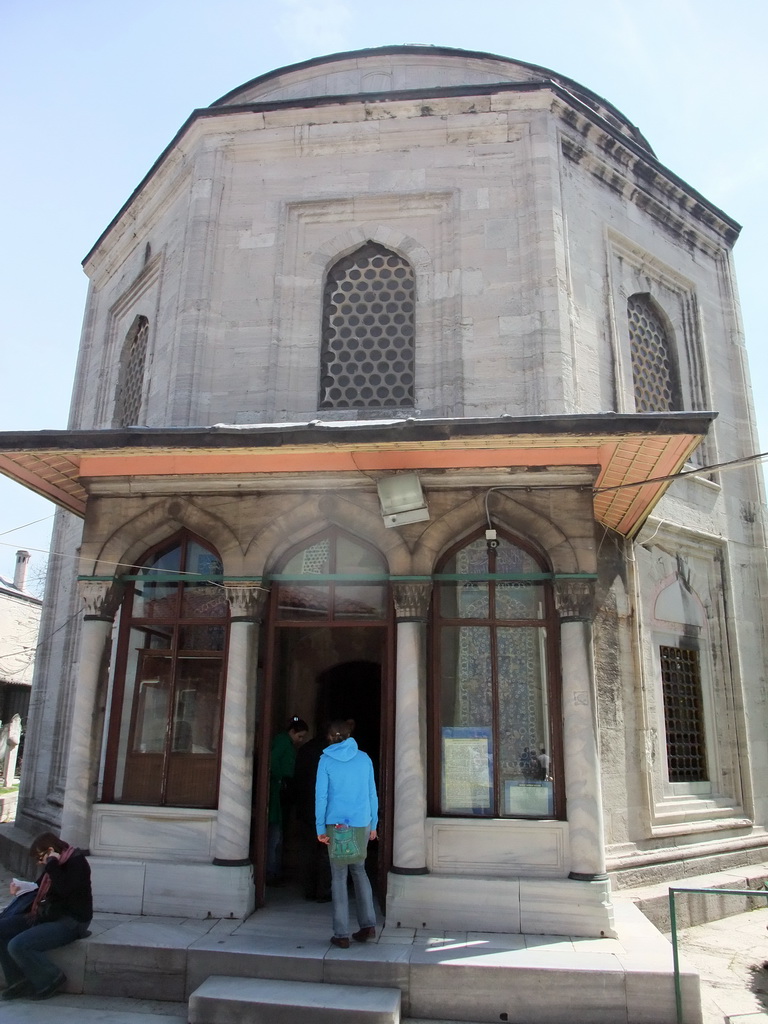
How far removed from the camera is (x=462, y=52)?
10.7 metres

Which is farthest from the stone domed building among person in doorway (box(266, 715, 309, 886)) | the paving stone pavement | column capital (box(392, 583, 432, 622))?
the paving stone pavement

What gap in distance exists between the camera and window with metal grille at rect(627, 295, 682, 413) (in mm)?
10086

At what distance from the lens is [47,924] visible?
5.62m

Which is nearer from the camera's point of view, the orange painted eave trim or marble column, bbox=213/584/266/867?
marble column, bbox=213/584/266/867

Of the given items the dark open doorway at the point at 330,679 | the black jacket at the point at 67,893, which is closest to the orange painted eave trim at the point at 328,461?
the dark open doorway at the point at 330,679

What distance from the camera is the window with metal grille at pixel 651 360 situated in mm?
10086

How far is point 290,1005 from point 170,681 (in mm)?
3176

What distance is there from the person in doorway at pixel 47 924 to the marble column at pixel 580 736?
368 cm

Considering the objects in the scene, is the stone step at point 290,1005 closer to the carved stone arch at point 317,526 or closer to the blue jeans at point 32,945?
the blue jeans at point 32,945

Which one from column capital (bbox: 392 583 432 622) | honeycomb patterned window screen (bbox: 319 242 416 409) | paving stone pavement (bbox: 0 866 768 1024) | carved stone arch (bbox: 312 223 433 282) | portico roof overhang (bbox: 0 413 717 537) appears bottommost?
paving stone pavement (bbox: 0 866 768 1024)

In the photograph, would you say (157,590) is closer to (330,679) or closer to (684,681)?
(330,679)

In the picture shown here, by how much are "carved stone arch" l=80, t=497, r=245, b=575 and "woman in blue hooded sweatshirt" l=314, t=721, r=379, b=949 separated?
87.4 inches

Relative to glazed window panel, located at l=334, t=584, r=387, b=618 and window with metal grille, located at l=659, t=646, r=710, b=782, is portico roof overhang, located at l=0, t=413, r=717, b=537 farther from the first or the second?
window with metal grille, located at l=659, t=646, r=710, b=782

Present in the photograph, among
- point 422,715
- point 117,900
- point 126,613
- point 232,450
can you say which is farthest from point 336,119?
point 117,900
